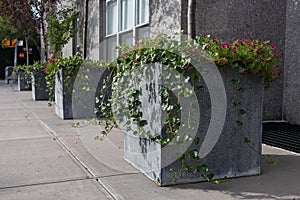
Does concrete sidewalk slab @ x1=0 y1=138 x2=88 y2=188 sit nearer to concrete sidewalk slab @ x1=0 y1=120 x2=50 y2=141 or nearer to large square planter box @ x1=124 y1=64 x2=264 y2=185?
concrete sidewalk slab @ x1=0 y1=120 x2=50 y2=141

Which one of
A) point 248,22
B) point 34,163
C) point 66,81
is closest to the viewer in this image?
point 34,163

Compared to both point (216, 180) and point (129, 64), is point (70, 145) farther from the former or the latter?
point (216, 180)

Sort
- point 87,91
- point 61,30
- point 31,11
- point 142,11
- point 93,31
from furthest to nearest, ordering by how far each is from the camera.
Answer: point 31,11 < point 61,30 < point 93,31 < point 142,11 < point 87,91

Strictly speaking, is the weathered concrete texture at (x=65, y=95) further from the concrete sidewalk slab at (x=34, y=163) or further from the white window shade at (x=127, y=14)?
the white window shade at (x=127, y=14)

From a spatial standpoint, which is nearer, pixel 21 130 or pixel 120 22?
pixel 21 130

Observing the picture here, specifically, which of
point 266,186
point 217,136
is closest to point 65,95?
point 217,136

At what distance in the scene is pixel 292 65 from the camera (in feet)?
21.9

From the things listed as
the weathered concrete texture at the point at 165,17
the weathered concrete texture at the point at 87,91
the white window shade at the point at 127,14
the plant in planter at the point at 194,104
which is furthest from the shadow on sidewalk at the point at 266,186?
the white window shade at the point at 127,14

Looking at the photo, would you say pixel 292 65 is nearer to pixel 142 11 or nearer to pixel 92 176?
pixel 142 11

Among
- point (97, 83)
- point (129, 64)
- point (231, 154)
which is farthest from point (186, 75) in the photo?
point (97, 83)

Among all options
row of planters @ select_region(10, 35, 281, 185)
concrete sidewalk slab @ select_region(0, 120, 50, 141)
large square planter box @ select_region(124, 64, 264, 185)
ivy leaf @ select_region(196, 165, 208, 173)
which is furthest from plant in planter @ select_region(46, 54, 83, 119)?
ivy leaf @ select_region(196, 165, 208, 173)

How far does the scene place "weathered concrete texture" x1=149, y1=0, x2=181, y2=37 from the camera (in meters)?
6.36

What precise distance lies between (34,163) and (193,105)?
1.91 metres

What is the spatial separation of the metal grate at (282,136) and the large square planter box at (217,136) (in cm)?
141
